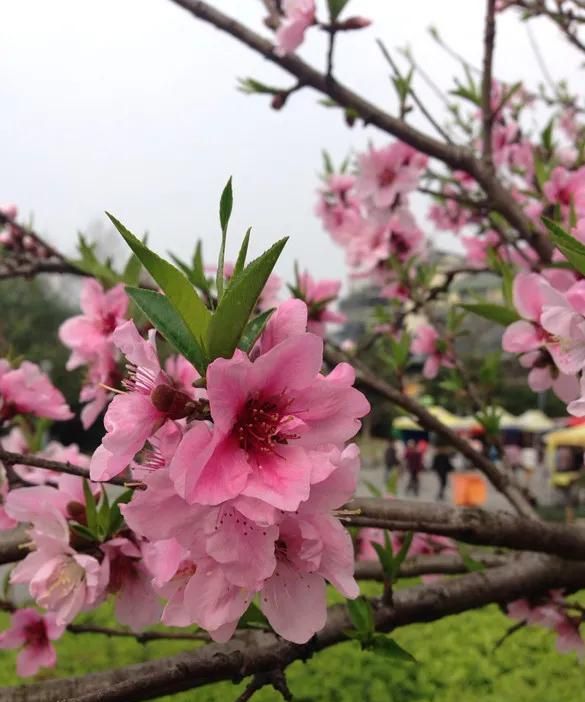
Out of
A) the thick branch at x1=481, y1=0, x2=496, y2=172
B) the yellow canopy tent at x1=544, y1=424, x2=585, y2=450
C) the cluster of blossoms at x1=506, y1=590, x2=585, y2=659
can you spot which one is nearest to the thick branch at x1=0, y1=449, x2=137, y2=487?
the cluster of blossoms at x1=506, y1=590, x2=585, y2=659

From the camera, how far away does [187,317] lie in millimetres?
708

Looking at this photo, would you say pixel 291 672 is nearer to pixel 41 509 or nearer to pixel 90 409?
pixel 90 409

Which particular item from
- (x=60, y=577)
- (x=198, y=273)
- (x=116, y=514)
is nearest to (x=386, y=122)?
(x=198, y=273)

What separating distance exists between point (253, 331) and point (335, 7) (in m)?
1.45

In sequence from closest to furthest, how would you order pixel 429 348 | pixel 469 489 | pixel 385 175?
pixel 385 175, pixel 429 348, pixel 469 489

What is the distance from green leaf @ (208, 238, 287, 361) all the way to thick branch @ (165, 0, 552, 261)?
1456 millimetres

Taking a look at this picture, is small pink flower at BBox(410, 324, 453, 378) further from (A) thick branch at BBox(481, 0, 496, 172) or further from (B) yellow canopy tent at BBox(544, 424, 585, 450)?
(B) yellow canopy tent at BBox(544, 424, 585, 450)

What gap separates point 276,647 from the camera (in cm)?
107

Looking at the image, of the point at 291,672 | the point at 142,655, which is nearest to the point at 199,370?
the point at 291,672

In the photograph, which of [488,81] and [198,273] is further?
[488,81]

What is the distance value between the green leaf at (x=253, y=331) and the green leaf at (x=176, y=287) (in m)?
0.04

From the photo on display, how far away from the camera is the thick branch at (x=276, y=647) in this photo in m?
0.87

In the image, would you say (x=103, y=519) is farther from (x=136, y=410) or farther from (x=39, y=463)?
(x=136, y=410)

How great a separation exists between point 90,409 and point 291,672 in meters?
2.46
